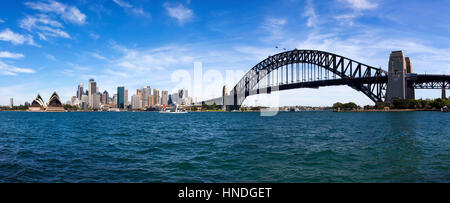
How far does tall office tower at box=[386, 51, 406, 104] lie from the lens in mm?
77000

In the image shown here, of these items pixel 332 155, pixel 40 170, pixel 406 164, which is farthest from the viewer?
pixel 332 155

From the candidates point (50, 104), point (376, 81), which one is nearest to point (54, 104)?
point (50, 104)

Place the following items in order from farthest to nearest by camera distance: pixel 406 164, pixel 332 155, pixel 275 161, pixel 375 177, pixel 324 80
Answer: pixel 324 80 < pixel 332 155 < pixel 275 161 < pixel 406 164 < pixel 375 177

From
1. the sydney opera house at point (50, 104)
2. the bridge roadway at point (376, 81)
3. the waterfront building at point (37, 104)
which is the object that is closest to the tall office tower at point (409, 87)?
the bridge roadway at point (376, 81)

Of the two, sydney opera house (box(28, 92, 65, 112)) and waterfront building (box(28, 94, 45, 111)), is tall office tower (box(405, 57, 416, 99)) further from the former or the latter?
waterfront building (box(28, 94, 45, 111))

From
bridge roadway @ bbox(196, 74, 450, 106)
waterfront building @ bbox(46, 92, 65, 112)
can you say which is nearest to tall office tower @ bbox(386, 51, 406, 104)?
bridge roadway @ bbox(196, 74, 450, 106)

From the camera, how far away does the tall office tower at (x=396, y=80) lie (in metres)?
77.0

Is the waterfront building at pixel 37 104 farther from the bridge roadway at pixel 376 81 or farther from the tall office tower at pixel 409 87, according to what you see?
the tall office tower at pixel 409 87

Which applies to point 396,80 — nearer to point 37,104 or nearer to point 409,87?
point 409,87
